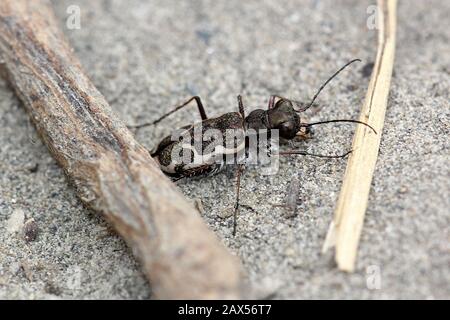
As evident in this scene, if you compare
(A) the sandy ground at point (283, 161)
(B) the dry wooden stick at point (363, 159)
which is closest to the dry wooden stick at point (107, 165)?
(A) the sandy ground at point (283, 161)

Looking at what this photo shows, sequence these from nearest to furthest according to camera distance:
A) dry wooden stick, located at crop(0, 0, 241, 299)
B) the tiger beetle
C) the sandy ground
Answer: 1. dry wooden stick, located at crop(0, 0, 241, 299)
2. the sandy ground
3. the tiger beetle

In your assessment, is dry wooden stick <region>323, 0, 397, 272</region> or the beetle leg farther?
the beetle leg

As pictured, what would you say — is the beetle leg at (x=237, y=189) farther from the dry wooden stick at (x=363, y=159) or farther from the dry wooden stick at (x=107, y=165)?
the dry wooden stick at (x=363, y=159)

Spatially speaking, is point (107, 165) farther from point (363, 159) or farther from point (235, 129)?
point (363, 159)

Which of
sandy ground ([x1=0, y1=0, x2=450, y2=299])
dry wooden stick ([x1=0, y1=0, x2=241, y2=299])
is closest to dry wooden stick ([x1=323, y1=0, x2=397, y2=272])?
sandy ground ([x1=0, y1=0, x2=450, y2=299])

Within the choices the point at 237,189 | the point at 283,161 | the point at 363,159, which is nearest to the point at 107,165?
the point at 237,189

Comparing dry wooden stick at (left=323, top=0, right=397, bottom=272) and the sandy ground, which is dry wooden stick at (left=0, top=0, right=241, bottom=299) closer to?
the sandy ground
